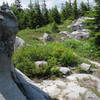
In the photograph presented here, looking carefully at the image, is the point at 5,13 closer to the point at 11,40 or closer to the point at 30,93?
the point at 11,40

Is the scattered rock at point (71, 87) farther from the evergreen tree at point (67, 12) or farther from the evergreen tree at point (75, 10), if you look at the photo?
the evergreen tree at point (67, 12)

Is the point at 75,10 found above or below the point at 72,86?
below

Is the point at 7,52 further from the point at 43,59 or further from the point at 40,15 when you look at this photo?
the point at 40,15

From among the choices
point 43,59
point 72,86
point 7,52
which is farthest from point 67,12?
point 7,52

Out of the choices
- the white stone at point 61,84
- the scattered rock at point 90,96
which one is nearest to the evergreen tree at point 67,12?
the white stone at point 61,84

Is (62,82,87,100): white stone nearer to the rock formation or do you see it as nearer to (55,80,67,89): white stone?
(55,80,67,89): white stone

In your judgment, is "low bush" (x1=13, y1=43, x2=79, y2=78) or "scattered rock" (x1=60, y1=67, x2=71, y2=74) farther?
"scattered rock" (x1=60, y1=67, x2=71, y2=74)

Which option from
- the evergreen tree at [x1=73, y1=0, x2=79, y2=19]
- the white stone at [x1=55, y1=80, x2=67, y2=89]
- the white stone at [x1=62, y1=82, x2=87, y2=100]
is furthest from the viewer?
the evergreen tree at [x1=73, y1=0, x2=79, y2=19]

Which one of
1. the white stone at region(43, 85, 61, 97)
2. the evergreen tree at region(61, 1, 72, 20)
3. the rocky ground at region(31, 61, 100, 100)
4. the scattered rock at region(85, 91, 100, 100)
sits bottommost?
the evergreen tree at region(61, 1, 72, 20)

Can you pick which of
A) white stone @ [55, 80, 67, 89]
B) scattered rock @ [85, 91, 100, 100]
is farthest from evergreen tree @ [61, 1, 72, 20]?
scattered rock @ [85, 91, 100, 100]

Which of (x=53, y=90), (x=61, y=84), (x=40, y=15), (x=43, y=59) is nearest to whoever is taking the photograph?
(x=53, y=90)

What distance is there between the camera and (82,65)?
8.30 metres

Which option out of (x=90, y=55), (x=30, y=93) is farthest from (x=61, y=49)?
(x=30, y=93)

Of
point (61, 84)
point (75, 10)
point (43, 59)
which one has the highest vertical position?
point (43, 59)
